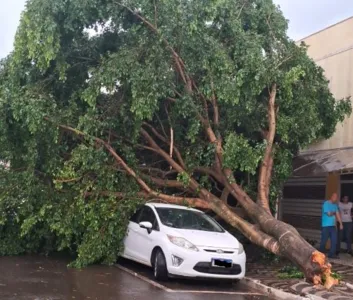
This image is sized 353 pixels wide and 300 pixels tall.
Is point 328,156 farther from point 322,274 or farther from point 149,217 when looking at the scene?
point 149,217

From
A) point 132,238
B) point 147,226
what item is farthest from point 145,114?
point 132,238

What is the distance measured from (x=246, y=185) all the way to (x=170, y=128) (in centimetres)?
230

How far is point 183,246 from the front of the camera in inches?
415

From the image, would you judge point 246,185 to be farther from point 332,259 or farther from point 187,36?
point 187,36

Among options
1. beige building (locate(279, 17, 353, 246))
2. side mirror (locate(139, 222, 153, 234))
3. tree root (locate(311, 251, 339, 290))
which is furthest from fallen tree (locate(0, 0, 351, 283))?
beige building (locate(279, 17, 353, 246))

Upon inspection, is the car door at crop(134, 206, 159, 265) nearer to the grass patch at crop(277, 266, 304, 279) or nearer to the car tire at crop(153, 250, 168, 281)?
the car tire at crop(153, 250, 168, 281)

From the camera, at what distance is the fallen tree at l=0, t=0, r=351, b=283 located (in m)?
12.2

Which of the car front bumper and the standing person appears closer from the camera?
the car front bumper

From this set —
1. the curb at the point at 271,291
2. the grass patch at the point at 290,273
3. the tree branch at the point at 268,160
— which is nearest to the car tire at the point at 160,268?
the curb at the point at 271,291

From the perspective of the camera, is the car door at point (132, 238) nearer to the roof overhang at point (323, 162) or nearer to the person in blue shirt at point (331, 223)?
the person in blue shirt at point (331, 223)

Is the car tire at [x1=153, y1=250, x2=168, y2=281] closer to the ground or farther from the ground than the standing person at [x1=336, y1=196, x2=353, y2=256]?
closer to the ground

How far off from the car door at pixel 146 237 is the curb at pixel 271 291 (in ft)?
6.56

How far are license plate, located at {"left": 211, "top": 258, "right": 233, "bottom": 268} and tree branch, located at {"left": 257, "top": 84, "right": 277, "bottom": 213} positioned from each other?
2.66 m

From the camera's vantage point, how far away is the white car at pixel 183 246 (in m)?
10.4
